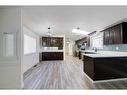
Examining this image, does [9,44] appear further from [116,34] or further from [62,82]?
[116,34]

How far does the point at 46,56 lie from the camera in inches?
462

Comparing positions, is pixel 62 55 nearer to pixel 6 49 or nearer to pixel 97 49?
pixel 97 49

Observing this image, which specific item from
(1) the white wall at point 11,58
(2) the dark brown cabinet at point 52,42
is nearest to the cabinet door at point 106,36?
(1) the white wall at point 11,58

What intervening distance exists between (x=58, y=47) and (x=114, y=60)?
8.02 m

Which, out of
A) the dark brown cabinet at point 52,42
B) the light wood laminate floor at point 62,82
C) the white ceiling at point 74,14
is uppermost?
the white ceiling at point 74,14

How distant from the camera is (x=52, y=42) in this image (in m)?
12.1

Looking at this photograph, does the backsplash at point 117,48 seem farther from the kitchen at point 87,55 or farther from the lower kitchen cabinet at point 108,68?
the lower kitchen cabinet at point 108,68

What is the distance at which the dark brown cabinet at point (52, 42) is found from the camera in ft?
39.2

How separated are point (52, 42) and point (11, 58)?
866cm

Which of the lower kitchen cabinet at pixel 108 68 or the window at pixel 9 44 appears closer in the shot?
the window at pixel 9 44

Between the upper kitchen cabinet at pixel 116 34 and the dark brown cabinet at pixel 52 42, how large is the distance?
6.04 m

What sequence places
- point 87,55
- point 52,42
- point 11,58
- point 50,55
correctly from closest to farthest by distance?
point 11,58 < point 87,55 < point 50,55 < point 52,42

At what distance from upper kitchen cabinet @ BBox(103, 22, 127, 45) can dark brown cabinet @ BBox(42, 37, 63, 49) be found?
6041mm

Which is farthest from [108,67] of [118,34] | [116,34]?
[116,34]
